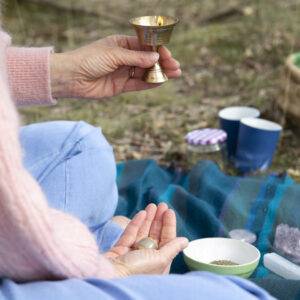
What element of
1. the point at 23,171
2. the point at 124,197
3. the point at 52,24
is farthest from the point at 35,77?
the point at 52,24

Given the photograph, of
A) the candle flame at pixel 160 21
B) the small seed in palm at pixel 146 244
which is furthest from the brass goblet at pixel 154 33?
the small seed in palm at pixel 146 244

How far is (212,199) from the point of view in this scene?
2.14 metres

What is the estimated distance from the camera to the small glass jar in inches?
96.2

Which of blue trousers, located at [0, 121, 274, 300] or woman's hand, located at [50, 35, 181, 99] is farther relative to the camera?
woman's hand, located at [50, 35, 181, 99]

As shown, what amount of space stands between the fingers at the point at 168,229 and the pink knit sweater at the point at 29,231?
292 mm

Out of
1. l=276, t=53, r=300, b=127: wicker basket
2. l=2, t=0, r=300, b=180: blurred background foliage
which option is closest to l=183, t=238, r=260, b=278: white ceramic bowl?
l=2, t=0, r=300, b=180: blurred background foliage

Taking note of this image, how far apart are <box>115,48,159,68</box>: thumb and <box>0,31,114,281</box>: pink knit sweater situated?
722mm

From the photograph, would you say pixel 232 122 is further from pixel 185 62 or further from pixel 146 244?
pixel 185 62

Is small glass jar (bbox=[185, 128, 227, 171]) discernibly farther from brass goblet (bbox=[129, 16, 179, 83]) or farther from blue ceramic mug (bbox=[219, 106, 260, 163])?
brass goblet (bbox=[129, 16, 179, 83])

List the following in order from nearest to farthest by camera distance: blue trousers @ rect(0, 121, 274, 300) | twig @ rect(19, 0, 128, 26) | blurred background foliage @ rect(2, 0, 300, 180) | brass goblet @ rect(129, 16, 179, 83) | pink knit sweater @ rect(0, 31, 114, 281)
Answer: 1. pink knit sweater @ rect(0, 31, 114, 281)
2. brass goblet @ rect(129, 16, 179, 83)
3. blue trousers @ rect(0, 121, 274, 300)
4. blurred background foliage @ rect(2, 0, 300, 180)
5. twig @ rect(19, 0, 128, 26)

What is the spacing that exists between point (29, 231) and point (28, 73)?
93 cm

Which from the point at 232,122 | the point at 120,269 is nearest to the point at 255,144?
the point at 232,122

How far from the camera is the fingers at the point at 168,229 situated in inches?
56.2

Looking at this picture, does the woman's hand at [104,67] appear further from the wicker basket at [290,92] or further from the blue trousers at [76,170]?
the wicker basket at [290,92]
